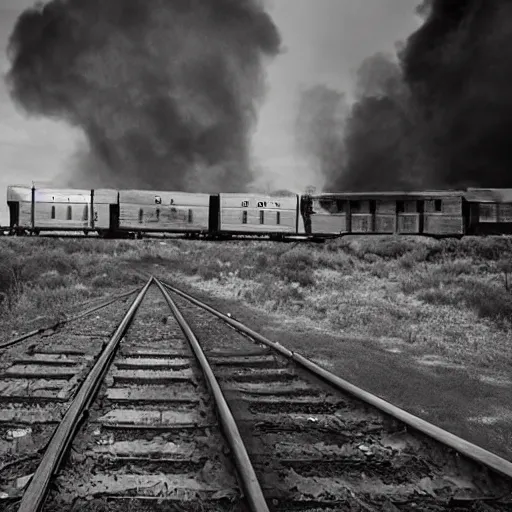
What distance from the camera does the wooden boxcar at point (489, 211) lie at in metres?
25.8

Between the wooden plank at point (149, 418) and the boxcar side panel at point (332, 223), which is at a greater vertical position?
the boxcar side panel at point (332, 223)

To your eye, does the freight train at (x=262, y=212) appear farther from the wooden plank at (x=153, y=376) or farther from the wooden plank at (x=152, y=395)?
the wooden plank at (x=152, y=395)

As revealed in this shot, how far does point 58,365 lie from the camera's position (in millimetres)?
5484

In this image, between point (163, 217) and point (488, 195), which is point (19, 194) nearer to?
point (163, 217)

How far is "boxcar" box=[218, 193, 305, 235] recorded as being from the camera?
26953mm

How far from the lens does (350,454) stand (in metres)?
3.16

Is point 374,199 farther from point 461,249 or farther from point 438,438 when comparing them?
point 438,438

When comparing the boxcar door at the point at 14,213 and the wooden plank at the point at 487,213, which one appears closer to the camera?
the wooden plank at the point at 487,213

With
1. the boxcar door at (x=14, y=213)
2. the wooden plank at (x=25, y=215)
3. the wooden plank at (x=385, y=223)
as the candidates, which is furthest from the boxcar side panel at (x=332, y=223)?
the boxcar door at (x=14, y=213)

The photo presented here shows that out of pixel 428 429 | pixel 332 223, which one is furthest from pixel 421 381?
pixel 332 223

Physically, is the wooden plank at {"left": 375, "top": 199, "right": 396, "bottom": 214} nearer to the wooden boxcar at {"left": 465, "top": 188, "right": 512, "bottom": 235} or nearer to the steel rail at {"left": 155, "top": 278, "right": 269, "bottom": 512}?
the wooden boxcar at {"left": 465, "top": 188, "right": 512, "bottom": 235}

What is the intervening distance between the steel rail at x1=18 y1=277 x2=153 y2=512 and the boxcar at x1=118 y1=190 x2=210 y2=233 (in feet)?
74.6

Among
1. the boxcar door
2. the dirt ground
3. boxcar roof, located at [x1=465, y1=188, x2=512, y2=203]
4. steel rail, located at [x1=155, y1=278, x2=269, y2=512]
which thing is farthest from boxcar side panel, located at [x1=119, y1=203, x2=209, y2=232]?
steel rail, located at [x1=155, y1=278, x2=269, y2=512]

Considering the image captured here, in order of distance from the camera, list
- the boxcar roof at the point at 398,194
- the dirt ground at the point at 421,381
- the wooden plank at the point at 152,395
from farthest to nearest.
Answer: the boxcar roof at the point at 398,194, the wooden plank at the point at 152,395, the dirt ground at the point at 421,381
